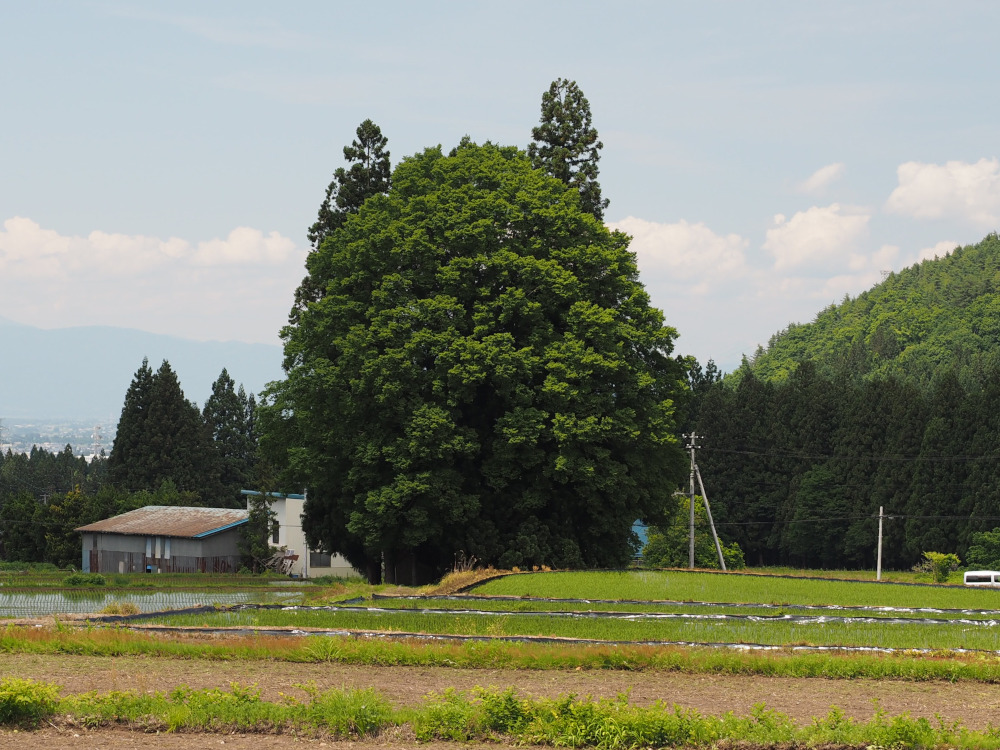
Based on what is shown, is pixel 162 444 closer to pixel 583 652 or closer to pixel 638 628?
pixel 638 628

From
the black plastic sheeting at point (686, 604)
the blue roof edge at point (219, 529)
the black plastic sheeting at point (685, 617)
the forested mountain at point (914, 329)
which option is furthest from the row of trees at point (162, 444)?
the black plastic sheeting at point (685, 617)

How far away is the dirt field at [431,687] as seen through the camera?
13945mm

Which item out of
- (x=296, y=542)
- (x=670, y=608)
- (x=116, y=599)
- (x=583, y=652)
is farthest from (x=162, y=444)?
(x=583, y=652)

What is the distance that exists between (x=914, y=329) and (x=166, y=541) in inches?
3628

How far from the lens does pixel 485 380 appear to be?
145ft

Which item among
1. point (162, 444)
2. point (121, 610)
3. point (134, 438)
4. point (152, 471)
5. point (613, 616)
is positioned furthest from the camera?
point (134, 438)

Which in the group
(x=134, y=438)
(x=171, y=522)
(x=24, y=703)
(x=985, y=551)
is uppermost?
(x=134, y=438)

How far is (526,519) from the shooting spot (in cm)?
4541

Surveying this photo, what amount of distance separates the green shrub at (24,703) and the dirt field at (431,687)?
1.01 ft

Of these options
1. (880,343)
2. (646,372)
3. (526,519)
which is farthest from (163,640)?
(880,343)

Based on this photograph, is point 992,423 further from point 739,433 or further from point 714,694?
point 714,694

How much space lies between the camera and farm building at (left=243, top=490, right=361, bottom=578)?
78.4 meters

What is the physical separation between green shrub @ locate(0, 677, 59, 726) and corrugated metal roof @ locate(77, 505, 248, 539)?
6344 cm

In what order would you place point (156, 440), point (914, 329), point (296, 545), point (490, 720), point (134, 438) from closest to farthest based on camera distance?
point (490, 720)
point (296, 545)
point (156, 440)
point (134, 438)
point (914, 329)
